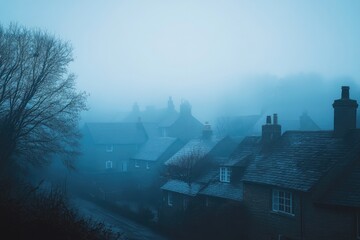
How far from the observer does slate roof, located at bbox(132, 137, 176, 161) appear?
54578 mm

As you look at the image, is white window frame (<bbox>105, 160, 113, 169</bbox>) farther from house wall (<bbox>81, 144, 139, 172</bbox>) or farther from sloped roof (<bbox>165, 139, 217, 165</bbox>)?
sloped roof (<bbox>165, 139, 217, 165</bbox>)

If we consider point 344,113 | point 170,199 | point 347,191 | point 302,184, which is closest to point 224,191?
point 302,184

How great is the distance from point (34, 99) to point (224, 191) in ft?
56.3

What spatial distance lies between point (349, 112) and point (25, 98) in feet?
78.5

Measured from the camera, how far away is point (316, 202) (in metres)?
21.2

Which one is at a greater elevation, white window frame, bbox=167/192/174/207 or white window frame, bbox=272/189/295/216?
white window frame, bbox=272/189/295/216

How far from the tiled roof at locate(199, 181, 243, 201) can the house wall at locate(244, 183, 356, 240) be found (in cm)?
223

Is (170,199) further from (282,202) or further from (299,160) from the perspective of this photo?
(299,160)

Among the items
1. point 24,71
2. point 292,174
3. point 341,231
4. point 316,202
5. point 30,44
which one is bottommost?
point 341,231

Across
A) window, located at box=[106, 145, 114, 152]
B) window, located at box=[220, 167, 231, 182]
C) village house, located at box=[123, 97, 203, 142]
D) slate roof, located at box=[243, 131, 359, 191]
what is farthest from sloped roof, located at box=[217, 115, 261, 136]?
slate roof, located at box=[243, 131, 359, 191]

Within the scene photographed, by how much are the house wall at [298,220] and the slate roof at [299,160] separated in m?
0.77

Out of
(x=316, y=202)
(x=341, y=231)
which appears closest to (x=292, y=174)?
(x=316, y=202)

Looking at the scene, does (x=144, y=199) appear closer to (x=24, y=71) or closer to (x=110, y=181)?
(x=110, y=181)

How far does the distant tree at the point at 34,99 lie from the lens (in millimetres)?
28578
